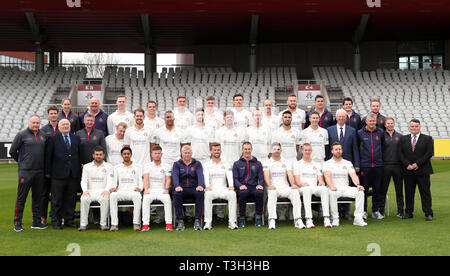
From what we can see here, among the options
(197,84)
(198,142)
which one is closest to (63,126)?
(198,142)

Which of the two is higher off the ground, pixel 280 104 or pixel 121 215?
pixel 280 104

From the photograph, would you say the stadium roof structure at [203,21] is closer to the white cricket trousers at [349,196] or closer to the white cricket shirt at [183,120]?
the white cricket shirt at [183,120]

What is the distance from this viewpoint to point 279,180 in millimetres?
9055

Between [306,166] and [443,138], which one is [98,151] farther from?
[443,138]

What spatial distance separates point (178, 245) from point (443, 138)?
19.8m

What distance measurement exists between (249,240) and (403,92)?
23681 millimetres

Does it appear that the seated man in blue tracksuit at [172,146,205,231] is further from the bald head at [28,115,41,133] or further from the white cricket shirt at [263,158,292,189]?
the bald head at [28,115,41,133]

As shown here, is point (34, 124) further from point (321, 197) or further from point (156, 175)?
point (321, 197)

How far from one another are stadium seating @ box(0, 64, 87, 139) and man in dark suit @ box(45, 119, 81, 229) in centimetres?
1636

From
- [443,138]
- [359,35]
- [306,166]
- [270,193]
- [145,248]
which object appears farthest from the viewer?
[359,35]

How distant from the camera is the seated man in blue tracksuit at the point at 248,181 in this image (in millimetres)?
8625

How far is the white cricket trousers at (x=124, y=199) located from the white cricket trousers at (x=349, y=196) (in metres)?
3.35

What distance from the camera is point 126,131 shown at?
372 inches

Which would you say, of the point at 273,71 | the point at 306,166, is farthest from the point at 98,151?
the point at 273,71
